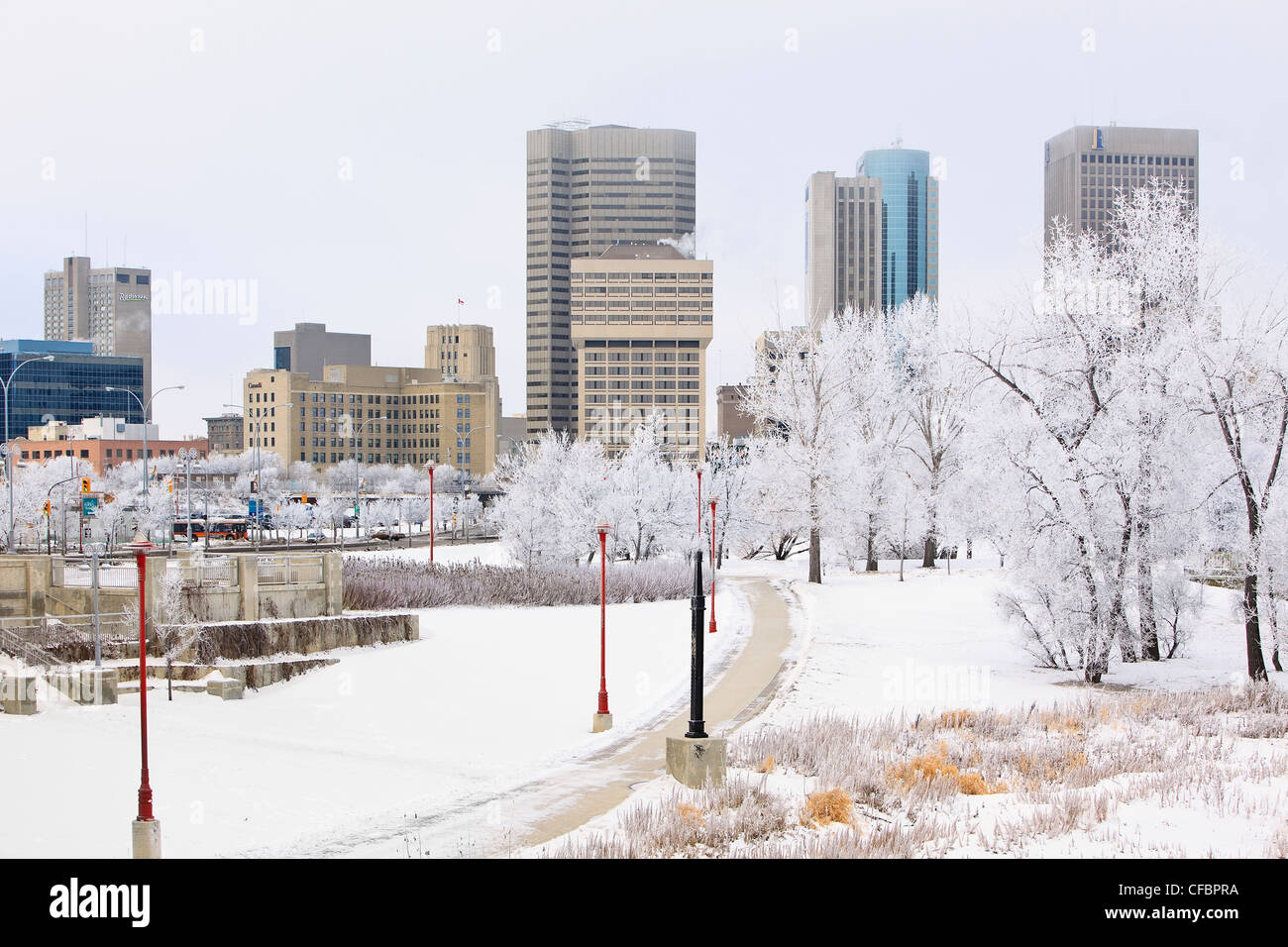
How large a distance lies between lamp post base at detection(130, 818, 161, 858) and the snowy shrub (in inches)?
856

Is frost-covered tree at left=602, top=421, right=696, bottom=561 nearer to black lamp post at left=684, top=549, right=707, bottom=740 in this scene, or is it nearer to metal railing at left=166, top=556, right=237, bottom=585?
metal railing at left=166, top=556, right=237, bottom=585

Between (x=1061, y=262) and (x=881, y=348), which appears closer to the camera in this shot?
(x=1061, y=262)

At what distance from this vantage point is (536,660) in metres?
25.9

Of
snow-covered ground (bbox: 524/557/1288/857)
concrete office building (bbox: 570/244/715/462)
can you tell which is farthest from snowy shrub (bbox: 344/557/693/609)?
concrete office building (bbox: 570/244/715/462)

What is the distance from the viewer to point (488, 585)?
37688mm

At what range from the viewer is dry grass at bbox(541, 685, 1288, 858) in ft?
30.9

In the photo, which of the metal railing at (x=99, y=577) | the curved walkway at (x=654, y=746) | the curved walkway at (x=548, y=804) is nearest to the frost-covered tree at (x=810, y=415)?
the curved walkway at (x=654, y=746)

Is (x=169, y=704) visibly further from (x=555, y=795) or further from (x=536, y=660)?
(x=555, y=795)

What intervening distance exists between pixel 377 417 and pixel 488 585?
473 ft

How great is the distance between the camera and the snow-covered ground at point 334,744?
1269cm

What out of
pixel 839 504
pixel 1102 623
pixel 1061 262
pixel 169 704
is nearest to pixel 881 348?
pixel 839 504

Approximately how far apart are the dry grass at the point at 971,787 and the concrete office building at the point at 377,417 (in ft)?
512

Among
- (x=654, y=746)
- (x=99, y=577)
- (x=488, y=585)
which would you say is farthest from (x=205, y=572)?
(x=654, y=746)

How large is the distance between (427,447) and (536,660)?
535 feet
